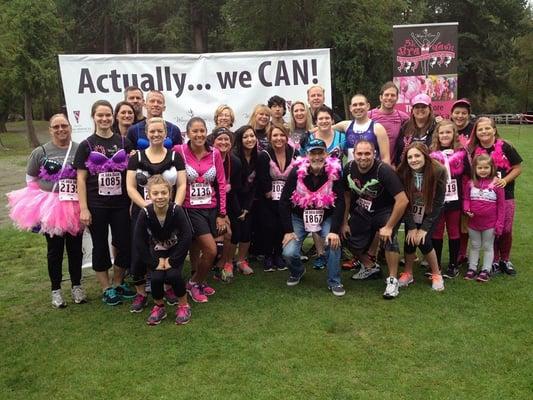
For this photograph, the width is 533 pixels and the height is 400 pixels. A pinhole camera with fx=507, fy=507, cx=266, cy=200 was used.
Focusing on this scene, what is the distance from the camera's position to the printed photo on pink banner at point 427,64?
8.34 metres

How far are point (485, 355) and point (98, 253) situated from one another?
362 cm

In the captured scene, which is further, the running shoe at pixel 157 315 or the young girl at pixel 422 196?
the young girl at pixel 422 196

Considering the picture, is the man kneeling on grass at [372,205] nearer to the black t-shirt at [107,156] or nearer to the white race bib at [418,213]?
the white race bib at [418,213]

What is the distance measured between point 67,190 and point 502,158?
4.50 metres

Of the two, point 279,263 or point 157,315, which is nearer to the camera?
point 157,315

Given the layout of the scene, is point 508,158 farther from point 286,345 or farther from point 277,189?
point 286,345

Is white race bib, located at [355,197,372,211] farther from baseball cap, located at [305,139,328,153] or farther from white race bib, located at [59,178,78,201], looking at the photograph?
white race bib, located at [59,178,78,201]

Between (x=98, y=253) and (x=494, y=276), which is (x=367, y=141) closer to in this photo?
(x=494, y=276)

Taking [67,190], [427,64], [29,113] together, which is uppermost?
[29,113]

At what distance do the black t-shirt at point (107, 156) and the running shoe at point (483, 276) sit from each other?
146 inches

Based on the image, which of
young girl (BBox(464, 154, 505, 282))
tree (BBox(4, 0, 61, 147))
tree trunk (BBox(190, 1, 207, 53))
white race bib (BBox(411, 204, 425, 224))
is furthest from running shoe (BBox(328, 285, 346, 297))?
tree trunk (BBox(190, 1, 207, 53))

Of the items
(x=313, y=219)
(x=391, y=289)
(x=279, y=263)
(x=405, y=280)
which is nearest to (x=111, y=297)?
(x=279, y=263)

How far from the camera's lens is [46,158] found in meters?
4.92

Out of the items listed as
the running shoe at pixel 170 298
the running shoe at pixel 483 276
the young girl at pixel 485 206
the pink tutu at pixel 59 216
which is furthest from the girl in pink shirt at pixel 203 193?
the running shoe at pixel 483 276
